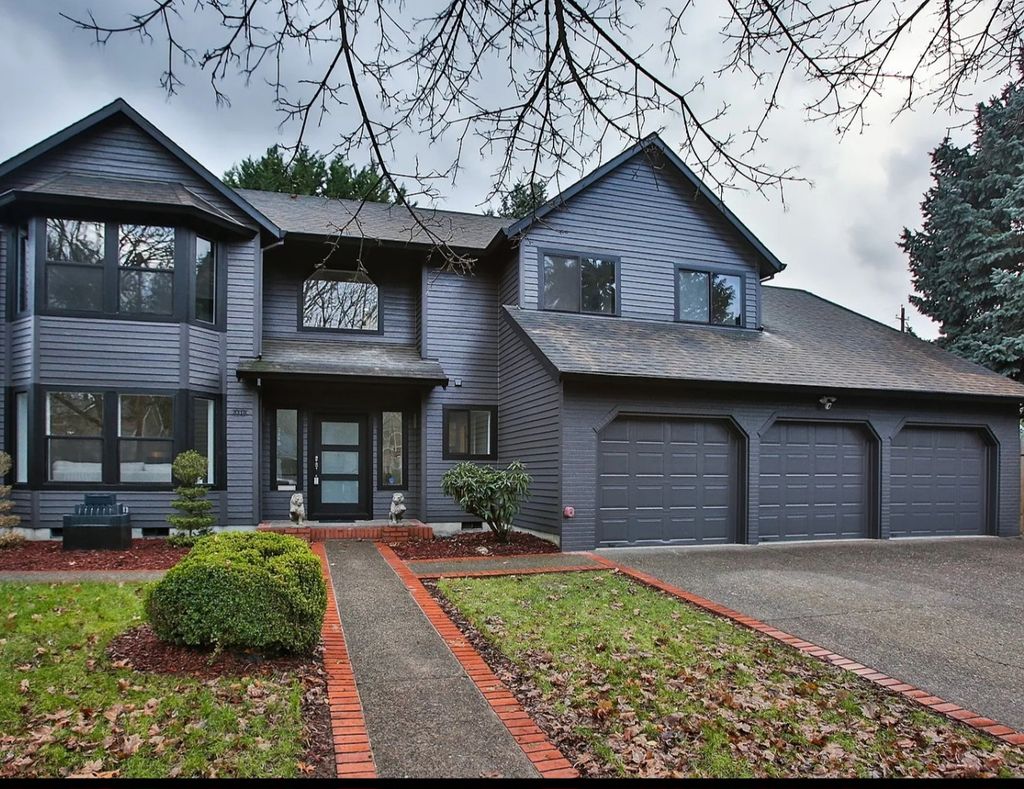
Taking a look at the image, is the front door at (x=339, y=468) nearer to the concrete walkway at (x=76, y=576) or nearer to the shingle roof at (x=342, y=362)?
the shingle roof at (x=342, y=362)

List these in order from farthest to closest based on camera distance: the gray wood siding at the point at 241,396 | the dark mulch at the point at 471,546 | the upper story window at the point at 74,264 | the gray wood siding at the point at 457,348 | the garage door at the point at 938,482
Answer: the gray wood siding at the point at 457,348, the garage door at the point at 938,482, the gray wood siding at the point at 241,396, the upper story window at the point at 74,264, the dark mulch at the point at 471,546

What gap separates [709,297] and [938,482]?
566 cm

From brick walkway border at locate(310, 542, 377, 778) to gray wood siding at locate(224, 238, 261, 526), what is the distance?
6.70 metres

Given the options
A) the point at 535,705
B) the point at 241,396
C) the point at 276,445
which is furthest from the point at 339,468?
the point at 535,705

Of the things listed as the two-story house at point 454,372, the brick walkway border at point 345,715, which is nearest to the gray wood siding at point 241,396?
the two-story house at point 454,372

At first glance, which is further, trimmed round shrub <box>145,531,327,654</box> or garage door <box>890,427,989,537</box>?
garage door <box>890,427,989,537</box>

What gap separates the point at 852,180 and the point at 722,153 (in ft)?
4.58

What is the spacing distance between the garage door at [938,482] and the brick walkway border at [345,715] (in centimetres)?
1145

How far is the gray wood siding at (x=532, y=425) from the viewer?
1129cm

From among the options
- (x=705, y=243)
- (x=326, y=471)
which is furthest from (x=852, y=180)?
(x=326, y=471)

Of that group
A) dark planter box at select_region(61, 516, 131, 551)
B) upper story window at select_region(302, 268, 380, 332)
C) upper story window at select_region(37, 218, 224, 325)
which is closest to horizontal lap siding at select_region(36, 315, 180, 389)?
upper story window at select_region(37, 218, 224, 325)

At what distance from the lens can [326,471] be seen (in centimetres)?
1345

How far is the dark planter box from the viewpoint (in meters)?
10.3

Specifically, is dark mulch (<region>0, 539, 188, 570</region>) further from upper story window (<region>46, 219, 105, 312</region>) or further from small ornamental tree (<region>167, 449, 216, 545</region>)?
upper story window (<region>46, 219, 105, 312</region>)
